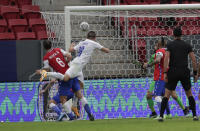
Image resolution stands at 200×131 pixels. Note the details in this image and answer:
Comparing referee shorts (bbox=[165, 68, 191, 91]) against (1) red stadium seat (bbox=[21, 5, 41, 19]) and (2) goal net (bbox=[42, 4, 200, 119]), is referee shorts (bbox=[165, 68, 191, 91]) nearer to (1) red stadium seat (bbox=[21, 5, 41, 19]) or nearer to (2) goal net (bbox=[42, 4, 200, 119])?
(2) goal net (bbox=[42, 4, 200, 119])

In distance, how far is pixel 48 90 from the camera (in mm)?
14375

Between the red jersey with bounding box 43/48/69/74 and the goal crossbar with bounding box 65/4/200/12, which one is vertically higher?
the goal crossbar with bounding box 65/4/200/12

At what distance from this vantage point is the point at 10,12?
18.1m

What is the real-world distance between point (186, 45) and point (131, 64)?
4.20 meters

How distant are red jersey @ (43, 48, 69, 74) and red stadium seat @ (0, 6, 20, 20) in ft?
21.4

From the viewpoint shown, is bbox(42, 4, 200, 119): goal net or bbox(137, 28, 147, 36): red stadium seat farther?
bbox(137, 28, 147, 36): red stadium seat

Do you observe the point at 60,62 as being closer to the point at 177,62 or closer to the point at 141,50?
the point at 177,62

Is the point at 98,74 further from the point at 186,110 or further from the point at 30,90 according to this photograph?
the point at 186,110

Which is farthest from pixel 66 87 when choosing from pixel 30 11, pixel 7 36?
pixel 30 11

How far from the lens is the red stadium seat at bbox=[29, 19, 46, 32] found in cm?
1753

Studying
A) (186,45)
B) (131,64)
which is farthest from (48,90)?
(186,45)

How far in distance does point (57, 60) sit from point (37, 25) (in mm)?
5917

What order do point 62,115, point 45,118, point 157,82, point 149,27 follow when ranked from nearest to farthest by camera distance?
point 62,115 → point 157,82 → point 45,118 → point 149,27

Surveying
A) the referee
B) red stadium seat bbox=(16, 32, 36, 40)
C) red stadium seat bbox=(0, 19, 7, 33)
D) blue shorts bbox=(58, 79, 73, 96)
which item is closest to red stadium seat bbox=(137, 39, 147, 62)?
blue shorts bbox=(58, 79, 73, 96)
